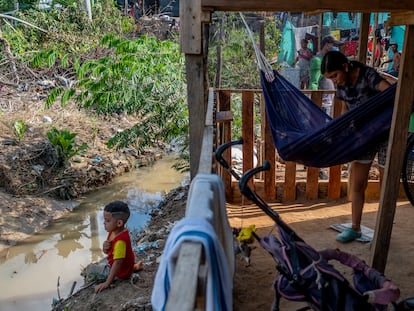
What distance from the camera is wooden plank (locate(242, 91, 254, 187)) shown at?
3.30 meters

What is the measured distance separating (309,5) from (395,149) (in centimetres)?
73

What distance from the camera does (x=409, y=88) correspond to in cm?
191

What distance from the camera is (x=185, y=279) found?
0.79m

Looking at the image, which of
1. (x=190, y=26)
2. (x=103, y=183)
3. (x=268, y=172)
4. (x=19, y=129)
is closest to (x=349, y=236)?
(x=268, y=172)

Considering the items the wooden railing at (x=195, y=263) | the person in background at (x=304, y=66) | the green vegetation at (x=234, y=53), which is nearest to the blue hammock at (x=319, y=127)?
the wooden railing at (x=195, y=263)

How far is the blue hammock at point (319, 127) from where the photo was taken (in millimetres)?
2285

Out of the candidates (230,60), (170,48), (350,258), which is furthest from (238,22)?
(350,258)

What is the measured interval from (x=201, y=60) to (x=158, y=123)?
3.23 metres

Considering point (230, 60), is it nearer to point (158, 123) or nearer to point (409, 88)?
point (158, 123)

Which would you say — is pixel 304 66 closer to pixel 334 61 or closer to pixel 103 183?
pixel 103 183

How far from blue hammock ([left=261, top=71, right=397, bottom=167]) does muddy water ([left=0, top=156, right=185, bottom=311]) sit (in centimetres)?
237

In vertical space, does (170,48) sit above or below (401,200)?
above

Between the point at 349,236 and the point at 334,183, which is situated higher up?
the point at 334,183

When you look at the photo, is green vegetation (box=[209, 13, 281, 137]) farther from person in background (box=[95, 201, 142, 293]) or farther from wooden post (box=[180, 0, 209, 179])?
wooden post (box=[180, 0, 209, 179])
